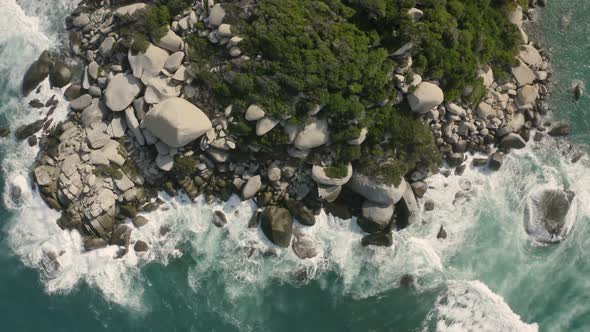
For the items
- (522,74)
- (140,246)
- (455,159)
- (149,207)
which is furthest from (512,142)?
(140,246)

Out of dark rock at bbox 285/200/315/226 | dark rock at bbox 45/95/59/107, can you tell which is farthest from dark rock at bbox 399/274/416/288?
dark rock at bbox 45/95/59/107

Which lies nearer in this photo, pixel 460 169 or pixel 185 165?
pixel 185 165

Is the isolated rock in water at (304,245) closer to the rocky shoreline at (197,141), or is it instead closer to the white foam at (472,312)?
the rocky shoreline at (197,141)

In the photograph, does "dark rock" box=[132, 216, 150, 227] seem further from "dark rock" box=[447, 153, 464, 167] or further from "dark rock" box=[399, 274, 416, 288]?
"dark rock" box=[447, 153, 464, 167]

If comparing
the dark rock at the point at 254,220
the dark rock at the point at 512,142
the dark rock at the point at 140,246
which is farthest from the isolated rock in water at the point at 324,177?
the dark rock at the point at 140,246

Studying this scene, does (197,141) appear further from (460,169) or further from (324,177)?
(460,169)

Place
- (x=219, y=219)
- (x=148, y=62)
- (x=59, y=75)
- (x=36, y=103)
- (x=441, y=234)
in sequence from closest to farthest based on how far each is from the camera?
(x=148, y=62)
(x=219, y=219)
(x=441, y=234)
(x=59, y=75)
(x=36, y=103)

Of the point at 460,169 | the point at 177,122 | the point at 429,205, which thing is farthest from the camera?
the point at 460,169

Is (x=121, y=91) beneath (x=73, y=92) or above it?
above
